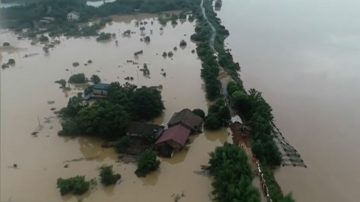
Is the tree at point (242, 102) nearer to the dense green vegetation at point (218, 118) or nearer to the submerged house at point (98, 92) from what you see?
the dense green vegetation at point (218, 118)

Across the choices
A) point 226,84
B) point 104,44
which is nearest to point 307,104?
point 226,84

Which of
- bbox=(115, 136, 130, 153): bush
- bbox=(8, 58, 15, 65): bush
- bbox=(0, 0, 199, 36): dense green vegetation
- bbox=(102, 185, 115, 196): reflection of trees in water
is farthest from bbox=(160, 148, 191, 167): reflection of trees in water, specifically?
bbox=(0, 0, 199, 36): dense green vegetation

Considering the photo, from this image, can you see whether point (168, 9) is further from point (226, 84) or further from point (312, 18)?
point (226, 84)

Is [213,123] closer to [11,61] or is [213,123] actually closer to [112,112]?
[112,112]

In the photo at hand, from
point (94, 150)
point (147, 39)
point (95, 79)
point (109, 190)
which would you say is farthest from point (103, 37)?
Answer: point (109, 190)

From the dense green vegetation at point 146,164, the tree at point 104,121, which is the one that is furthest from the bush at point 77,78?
the dense green vegetation at point 146,164
